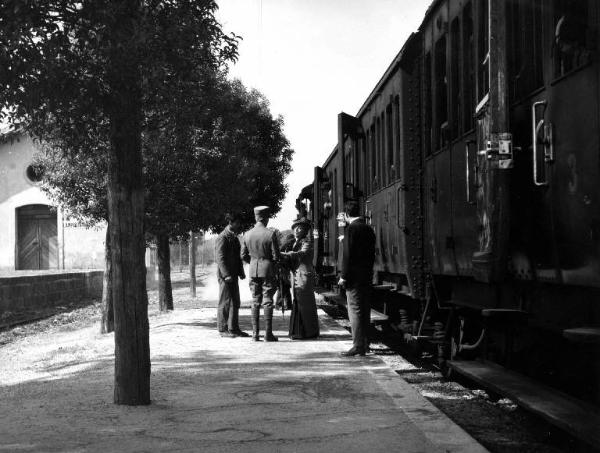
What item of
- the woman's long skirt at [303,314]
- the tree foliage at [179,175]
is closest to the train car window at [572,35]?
the woman's long skirt at [303,314]

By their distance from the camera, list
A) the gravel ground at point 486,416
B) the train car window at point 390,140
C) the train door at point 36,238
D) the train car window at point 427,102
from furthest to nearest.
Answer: the train door at point 36,238 → the train car window at point 390,140 → the train car window at point 427,102 → the gravel ground at point 486,416

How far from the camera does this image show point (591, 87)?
4953mm

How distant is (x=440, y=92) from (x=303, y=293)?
472cm

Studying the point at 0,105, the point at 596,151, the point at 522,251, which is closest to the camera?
the point at 596,151

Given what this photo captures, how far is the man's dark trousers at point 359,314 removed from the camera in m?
10.8

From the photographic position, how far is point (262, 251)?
13.1 m

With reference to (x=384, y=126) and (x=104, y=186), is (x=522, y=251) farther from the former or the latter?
(x=104, y=186)

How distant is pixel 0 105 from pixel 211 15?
83.9 inches

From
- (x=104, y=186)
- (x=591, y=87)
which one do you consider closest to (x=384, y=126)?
(x=104, y=186)

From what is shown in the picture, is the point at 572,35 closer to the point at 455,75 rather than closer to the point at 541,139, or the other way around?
the point at 541,139

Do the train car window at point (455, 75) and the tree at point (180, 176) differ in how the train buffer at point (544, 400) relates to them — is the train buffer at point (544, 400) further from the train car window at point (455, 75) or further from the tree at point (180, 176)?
the tree at point (180, 176)

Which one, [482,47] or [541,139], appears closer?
[541,139]

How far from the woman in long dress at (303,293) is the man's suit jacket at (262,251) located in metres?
0.23

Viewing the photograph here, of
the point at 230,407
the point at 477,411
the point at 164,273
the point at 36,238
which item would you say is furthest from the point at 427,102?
the point at 36,238
